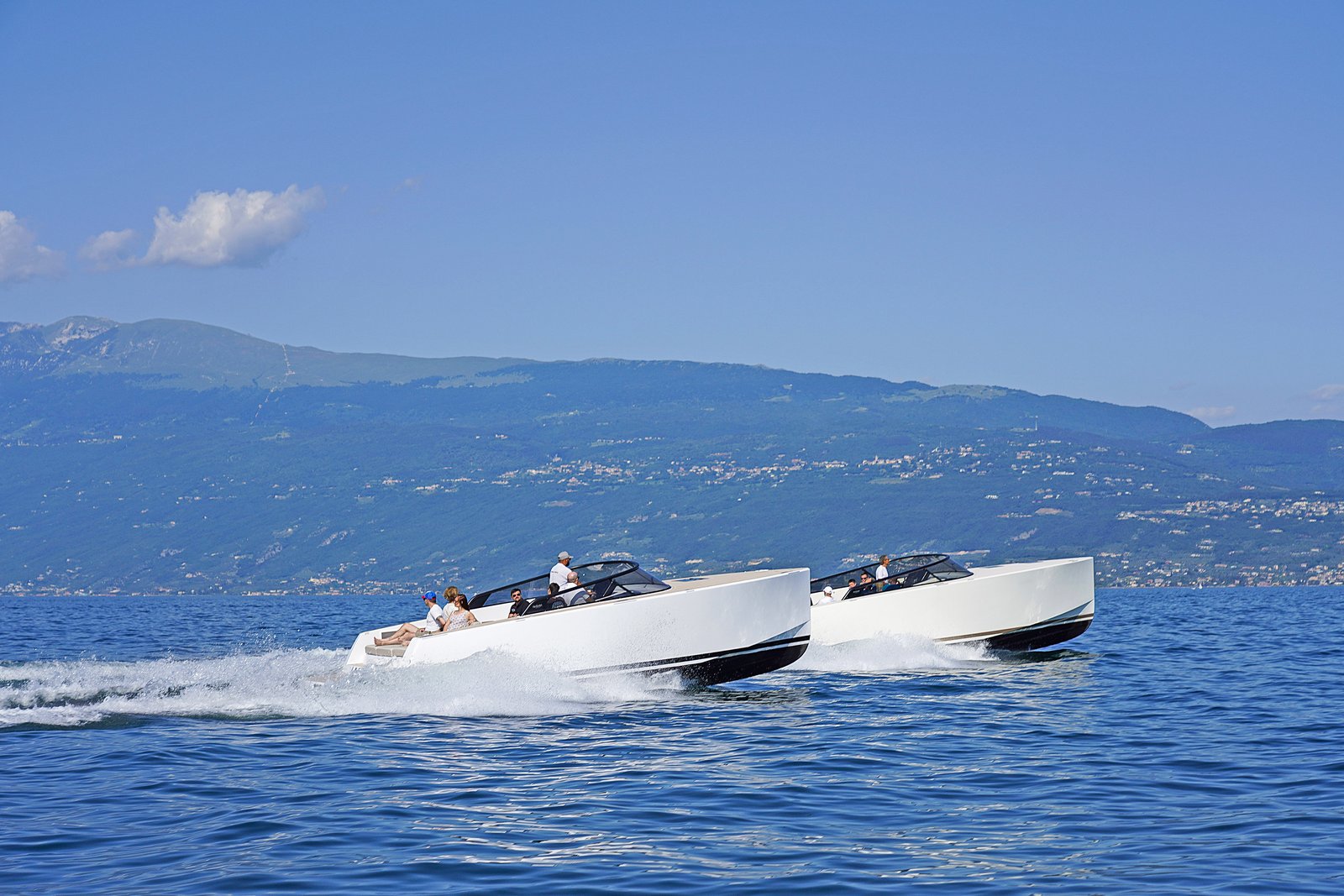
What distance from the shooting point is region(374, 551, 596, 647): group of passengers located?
17.2 m

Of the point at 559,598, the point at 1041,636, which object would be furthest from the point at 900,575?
the point at 559,598

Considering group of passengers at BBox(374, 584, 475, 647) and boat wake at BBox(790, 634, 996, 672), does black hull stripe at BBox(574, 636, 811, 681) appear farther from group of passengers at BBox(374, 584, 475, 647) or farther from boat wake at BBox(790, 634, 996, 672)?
boat wake at BBox(790, 634, 996, 672)

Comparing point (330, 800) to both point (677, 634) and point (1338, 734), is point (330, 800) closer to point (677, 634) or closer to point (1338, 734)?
point (677, 634)

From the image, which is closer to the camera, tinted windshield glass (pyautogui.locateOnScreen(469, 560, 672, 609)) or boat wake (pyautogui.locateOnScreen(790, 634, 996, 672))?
tinted windshield glass (pyautogui.locateOnScreen(469, 560, 672, 609))

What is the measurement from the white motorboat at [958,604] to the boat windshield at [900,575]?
14 mm

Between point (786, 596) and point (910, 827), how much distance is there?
27.2ft

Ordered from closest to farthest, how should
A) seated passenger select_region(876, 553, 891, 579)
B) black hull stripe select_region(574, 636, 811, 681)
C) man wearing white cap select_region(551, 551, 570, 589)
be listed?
black hull stripe select_region(574, 636, 811, 681)
man wearing white cap select_region(551, 551, 570, 589)
seated passenger select_region(876, 553, 891, 579)

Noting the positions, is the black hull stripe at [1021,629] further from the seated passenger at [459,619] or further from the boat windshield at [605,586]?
the seated passenger at [459,619]

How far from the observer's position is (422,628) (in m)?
17.8

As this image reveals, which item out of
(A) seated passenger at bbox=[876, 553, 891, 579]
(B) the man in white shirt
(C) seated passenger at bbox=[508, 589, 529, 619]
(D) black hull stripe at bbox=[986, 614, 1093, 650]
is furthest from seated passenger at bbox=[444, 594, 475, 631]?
(D) black hull stripe at bbox=[986, 614, 1093, 650]

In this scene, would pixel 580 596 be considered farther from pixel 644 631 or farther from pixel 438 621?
pixel 438 621

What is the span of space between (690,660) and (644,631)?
2.61 ft

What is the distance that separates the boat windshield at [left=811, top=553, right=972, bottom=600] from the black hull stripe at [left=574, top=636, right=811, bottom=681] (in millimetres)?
4718

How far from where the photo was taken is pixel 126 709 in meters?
16.4
